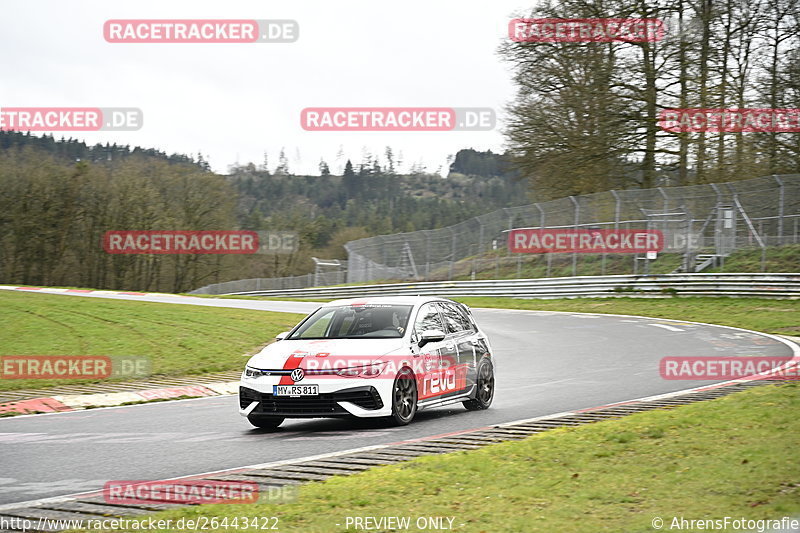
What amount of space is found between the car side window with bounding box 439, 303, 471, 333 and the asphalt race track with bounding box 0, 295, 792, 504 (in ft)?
3.42

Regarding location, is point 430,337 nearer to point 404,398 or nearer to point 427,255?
point 404,398

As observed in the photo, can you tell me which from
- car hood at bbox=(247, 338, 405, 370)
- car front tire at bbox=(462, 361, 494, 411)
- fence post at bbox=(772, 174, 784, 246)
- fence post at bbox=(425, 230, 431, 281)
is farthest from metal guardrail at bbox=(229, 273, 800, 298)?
car hood at bbox=(247, 338, 405, 370)

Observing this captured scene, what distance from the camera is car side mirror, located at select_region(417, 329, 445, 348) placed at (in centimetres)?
1059

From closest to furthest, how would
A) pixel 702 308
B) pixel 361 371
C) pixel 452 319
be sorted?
pixel 361 371
pixel 452 319
pixel 702 308

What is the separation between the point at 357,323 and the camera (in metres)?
11.0

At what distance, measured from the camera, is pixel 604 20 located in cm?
3703

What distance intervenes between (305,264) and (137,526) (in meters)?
93.8

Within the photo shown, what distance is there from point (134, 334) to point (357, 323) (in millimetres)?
10079

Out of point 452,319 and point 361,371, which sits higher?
point 452,319

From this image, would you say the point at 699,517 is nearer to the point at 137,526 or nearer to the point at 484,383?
the point at 137,526

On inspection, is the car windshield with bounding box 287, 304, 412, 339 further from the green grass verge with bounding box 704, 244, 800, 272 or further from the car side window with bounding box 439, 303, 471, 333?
the green grass verge with bounding box 704, 244, 800, 272

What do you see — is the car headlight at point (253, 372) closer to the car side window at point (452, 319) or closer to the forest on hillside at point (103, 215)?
the car side window at point (452, 319)

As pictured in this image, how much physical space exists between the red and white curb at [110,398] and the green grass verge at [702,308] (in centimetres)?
1390

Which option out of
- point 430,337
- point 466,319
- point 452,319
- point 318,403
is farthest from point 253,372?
point 466,319
